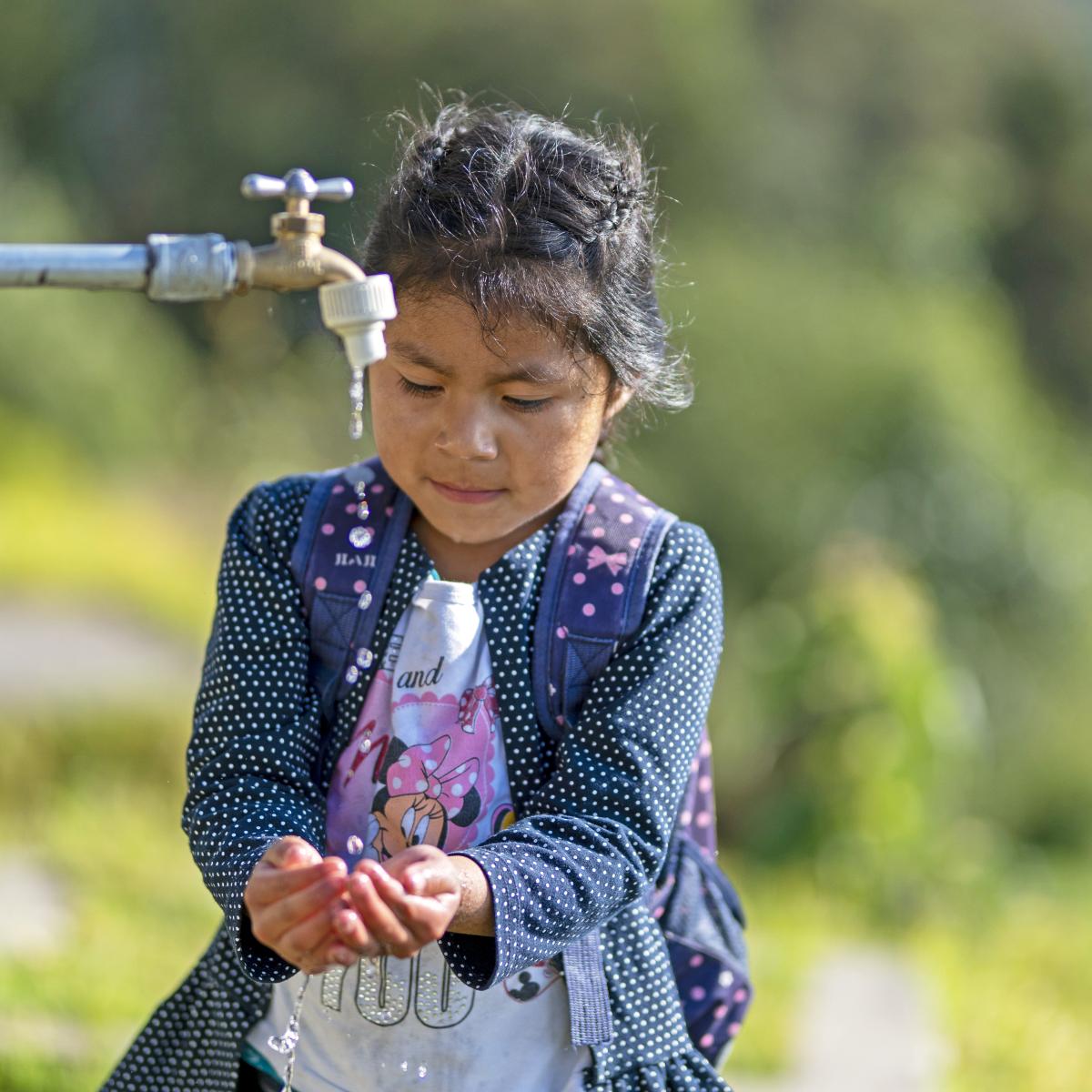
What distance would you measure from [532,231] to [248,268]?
458mm

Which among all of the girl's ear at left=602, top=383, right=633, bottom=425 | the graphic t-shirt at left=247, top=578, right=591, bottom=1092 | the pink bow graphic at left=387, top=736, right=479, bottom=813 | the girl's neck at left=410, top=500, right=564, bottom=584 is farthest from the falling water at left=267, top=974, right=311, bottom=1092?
the girl's ear at left=602, top=383, right=633, bottom=425

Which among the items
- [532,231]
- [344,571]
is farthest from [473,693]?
[532,231]

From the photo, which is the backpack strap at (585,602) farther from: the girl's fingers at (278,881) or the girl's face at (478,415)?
the girl's fingers at (278,881)

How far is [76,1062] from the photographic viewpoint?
2811 millimetres

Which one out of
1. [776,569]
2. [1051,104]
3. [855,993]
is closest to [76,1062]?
[855,993]

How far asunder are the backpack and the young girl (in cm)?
2

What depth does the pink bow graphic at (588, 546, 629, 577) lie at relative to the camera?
204cm

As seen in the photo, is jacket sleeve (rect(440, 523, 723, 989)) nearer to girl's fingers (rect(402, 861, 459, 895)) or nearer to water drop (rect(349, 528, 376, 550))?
girl's fingers (rect(402, 861, 459, 895))

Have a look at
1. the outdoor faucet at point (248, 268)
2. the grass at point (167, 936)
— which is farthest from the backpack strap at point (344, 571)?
→ the grass at point (167, 936)

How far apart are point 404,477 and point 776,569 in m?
5.87

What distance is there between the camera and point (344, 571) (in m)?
2.08

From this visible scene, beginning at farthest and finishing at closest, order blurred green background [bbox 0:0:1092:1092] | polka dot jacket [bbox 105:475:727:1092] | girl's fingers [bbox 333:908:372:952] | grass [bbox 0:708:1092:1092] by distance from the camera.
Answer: blurred green background [bbox 0:0:1092:1092]
grass [bbox 0:708:1092:1092]
polka dot jacket [bbox 105:475:727:1092]
girl's fingers [bbox 333:908:372:952]

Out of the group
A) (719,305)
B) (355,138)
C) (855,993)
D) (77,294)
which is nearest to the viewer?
(855,993)

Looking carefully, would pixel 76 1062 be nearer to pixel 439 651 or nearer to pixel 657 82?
pixel 439 651
